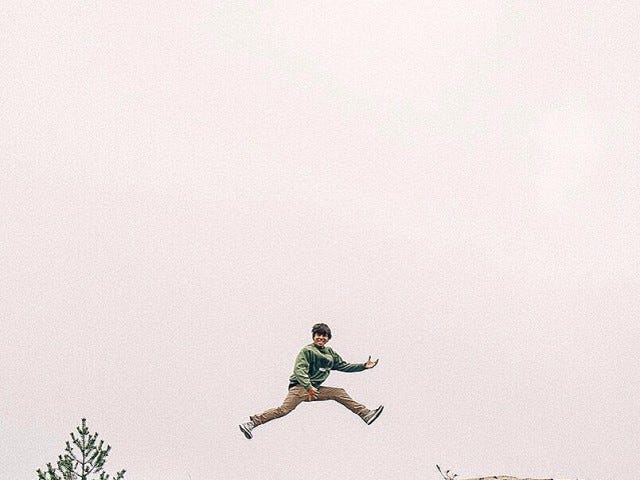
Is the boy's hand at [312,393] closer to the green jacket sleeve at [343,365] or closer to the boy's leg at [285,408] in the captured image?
the boy's leg at [285,408]

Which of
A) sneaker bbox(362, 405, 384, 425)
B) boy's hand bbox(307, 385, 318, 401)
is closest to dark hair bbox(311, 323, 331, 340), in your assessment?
boy's hand bbox(307, 385, 318, 401)

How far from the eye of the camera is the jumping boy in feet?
47.2

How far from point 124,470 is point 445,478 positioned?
1403cm

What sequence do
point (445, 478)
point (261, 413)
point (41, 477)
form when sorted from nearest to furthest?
point (445, 478)
point (261, 413)
point (41, 477)

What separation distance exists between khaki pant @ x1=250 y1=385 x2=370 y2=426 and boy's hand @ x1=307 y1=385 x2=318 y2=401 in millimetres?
75

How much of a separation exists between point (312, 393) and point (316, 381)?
1.07ft

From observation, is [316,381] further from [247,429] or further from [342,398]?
[247,429]

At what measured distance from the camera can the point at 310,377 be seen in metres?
14.6

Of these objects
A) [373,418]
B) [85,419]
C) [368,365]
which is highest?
[85,419]

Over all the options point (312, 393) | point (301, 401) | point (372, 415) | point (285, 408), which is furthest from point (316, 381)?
point (372, 415)

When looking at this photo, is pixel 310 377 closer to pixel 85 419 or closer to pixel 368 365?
pixel 368 365

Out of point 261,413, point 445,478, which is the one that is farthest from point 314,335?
point 445,478

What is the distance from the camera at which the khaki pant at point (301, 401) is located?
14.5 metres

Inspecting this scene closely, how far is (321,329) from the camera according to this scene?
14.6 meters
